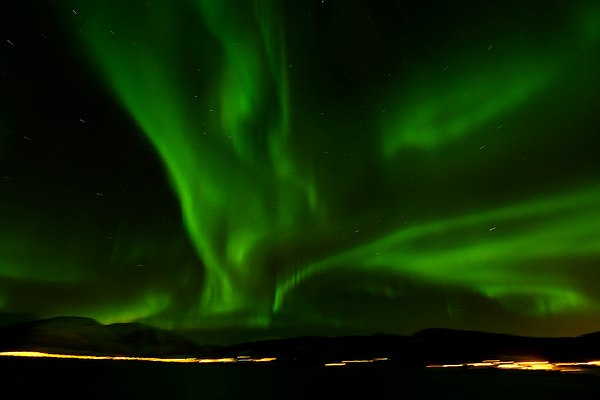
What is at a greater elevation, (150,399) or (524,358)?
(524,358)

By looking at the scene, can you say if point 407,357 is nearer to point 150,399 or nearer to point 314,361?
point 314,361

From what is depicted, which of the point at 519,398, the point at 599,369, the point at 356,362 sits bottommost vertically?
the point at 519,398

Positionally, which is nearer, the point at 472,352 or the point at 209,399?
the point at 209,399

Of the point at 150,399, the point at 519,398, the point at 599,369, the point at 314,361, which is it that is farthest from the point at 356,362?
the point at 150,399

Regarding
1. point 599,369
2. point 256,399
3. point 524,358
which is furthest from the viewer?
point 524,358

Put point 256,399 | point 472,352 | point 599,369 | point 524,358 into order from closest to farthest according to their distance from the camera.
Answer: point 256,399 < point 599,369 < point 524,358 < point 472,352

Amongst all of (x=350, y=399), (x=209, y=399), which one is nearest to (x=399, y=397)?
(x=350, y=399)

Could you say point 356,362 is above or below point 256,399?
above

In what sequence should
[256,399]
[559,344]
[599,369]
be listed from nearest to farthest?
1. [256,399]
2. [599,369]
3. [559,344]

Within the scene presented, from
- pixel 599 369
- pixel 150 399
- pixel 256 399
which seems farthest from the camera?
pixel 599 369

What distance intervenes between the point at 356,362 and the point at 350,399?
14458 centimetres

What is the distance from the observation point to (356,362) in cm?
18475

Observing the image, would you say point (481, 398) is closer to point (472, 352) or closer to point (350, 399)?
point (350, 399)

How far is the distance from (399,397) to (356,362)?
139m
